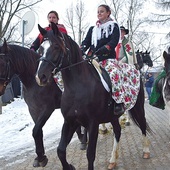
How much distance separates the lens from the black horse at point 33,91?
15.1 ft

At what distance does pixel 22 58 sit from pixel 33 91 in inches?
23.4

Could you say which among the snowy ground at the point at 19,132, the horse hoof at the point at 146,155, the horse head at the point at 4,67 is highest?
the horse head at the point at 4,67

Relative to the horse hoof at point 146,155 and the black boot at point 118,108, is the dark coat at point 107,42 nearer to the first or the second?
the black boot at point 118,108

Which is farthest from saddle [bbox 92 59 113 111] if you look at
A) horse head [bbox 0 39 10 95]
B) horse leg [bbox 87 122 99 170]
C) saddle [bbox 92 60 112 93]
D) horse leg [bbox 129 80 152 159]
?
horse head [bbox 0 39 10 95]

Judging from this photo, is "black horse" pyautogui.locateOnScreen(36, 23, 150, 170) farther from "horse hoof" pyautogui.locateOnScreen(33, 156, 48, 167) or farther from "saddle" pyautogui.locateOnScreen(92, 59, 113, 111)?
"horse hoof" pyautogui.locateOnScreen(33, 156, 48, 167)

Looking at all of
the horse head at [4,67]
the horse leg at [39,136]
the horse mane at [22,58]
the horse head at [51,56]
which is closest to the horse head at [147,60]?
the horse mane at [22,58]

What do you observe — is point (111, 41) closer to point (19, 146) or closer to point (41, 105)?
point (41, 105)

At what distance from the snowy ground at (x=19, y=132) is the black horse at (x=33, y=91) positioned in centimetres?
125

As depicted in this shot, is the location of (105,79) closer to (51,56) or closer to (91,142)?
(91,142)

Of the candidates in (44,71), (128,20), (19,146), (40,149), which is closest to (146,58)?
(19,146)

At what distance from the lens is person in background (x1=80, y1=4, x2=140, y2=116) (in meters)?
4.34

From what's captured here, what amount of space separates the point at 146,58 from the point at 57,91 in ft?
22.3

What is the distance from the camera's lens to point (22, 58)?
15.7 ft

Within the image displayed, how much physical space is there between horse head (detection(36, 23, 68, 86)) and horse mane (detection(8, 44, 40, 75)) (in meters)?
1.29
